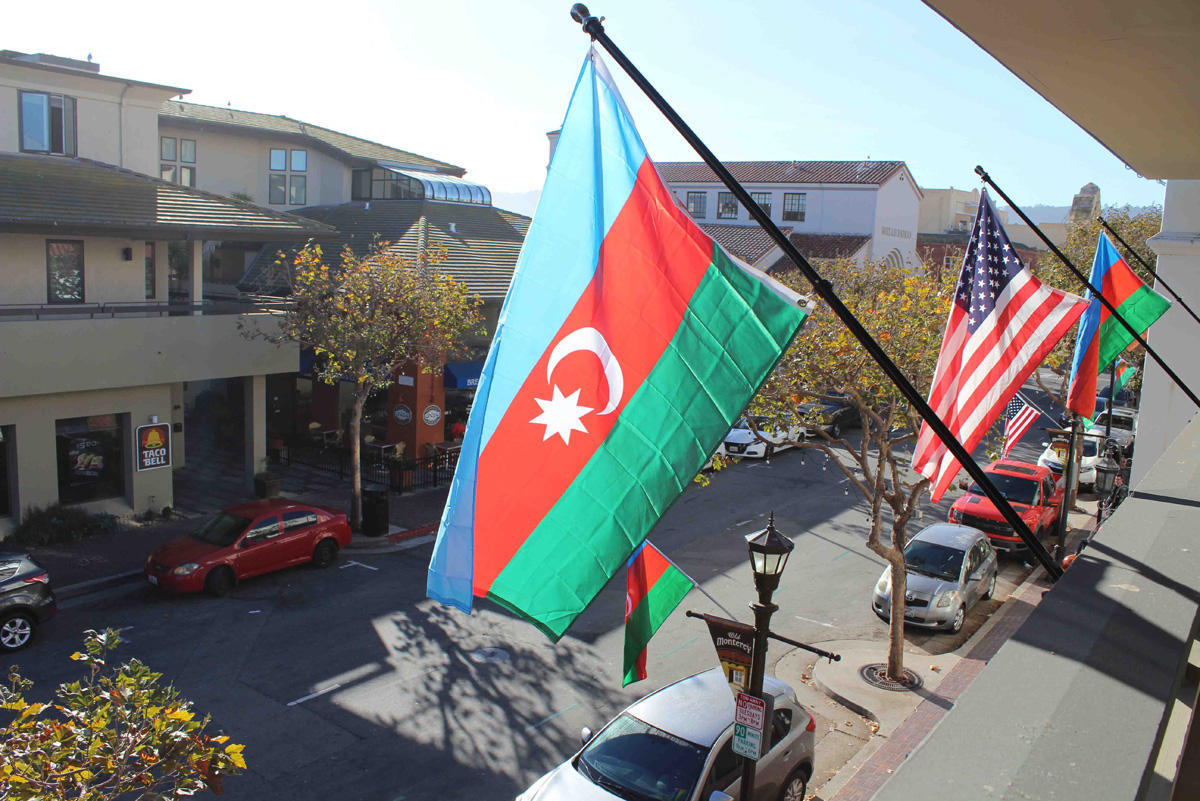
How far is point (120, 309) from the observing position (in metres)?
21.6

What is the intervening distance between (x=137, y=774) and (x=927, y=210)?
81169mm

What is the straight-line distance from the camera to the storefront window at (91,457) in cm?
2111

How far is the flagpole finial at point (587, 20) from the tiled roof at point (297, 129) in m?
33.2

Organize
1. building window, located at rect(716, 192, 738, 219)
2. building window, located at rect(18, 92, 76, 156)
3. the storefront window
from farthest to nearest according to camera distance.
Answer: building window, located at rect(716, 192, 738, 219), building window, located at rect(18, 92, 76, 156), the storefront window

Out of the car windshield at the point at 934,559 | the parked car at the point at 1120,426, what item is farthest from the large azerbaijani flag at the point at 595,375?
the parked car at the point at 1120,426

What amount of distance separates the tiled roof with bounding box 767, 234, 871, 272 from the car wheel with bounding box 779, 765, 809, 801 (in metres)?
40.3

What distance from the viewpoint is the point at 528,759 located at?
12195mm

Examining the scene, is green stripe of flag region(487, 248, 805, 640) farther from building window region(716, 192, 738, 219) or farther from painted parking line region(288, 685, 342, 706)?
building window region(716, 192, 738, 219)

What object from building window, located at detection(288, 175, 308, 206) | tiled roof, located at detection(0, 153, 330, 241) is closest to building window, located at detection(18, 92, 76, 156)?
tiled roof, located at detection(0, 153, 330, 241)

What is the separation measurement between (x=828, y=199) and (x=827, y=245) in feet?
13.9

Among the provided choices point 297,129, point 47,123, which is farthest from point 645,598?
point 297,129

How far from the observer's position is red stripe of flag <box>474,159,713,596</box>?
17.6 ft

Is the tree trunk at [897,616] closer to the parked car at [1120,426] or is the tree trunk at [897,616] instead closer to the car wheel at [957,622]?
the car wheel at [957,622]

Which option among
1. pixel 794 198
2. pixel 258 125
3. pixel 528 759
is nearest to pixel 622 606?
pixel 528 759
